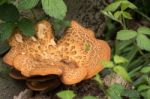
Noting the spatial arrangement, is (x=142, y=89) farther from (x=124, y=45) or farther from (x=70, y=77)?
(x=124, y=45)

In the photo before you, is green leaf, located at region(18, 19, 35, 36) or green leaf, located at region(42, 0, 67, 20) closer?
green leaf, located at region(42, 0, 67, 20)

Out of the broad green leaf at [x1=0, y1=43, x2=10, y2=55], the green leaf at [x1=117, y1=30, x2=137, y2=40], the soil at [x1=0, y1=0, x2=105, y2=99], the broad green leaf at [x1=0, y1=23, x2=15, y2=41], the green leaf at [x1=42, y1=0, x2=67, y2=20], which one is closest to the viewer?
the green leaf at [x1=42, y1=0, x2=67, y2=20]

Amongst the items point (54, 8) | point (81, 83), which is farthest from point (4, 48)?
point (54, 8)

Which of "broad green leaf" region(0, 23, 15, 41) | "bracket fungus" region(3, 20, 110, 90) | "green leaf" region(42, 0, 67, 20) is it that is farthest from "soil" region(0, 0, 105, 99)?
"green leaf" region(42, 0, 67, 20)

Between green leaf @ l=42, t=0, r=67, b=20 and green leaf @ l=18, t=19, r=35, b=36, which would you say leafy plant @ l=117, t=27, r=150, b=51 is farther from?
green leaf @ l=18, t=19, r=35, b=36

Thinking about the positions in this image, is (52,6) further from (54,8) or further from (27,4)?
(27,4)

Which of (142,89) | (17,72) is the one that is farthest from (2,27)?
(142,89)
